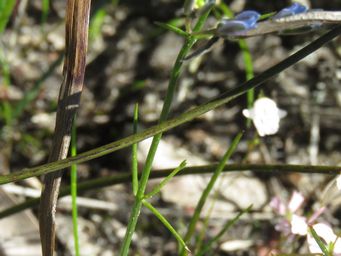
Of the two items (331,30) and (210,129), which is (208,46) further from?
(210,129)

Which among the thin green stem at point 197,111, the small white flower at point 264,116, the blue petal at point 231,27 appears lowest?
the thin green stem at point 197,111

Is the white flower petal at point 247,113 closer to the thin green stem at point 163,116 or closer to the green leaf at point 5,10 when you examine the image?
the thin green stem at point 163,116

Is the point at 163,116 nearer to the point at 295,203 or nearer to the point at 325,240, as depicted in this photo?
the point at 325,240

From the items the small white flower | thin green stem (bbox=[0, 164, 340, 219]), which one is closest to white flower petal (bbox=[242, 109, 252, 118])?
the small white flower

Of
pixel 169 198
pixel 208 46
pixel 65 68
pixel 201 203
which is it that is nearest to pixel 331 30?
pixel 208 46

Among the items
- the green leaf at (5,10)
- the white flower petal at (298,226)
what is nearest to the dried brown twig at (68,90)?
the white flower petal at (298,226)

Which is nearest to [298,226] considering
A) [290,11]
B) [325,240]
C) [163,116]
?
[325,240]
